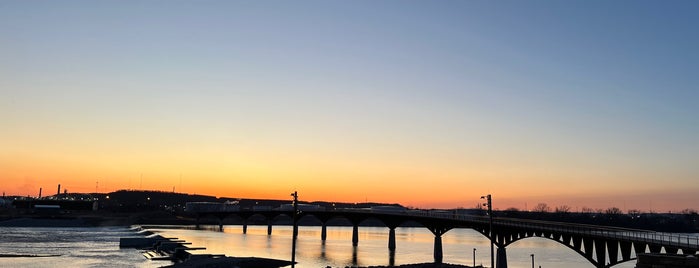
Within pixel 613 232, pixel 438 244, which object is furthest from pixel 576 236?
pixel 438 244

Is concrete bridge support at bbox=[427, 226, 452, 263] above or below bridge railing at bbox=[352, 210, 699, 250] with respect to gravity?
below

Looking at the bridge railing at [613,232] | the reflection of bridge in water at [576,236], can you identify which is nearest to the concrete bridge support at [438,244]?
the reflection of bridge in water at [576,236]

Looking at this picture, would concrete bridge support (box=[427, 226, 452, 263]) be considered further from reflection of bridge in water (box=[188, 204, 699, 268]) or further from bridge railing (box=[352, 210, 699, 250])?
bridge railing (box=[352, 210, 699, 250])

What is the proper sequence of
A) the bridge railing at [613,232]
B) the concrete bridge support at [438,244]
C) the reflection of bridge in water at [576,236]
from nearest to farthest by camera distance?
the bridge railing at [613,232] → the reflection of bridge in water at [576,236] → the concrete bridge support at [438,244]

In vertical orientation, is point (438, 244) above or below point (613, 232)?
below

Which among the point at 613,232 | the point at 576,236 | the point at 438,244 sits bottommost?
the point at 438,244

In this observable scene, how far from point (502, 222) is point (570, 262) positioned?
19.6m

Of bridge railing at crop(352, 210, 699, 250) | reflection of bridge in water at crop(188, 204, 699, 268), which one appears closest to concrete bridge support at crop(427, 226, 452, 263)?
reflection of bridge in water at crop(188, 204, 699, 268)

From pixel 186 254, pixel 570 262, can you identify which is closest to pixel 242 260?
pixel 186 254

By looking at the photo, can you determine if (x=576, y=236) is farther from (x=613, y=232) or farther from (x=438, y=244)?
(x=438, y=244)

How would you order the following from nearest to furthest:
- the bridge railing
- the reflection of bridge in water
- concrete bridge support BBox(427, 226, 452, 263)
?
the bridge railing < the reflection of bridge in water < concrete bridge support BBox(427, 226, 452, 263)

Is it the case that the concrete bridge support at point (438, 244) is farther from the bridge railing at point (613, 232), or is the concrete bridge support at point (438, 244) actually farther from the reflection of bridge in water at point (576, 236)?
the bridge railing at point (613, 232)

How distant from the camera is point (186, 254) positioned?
9119 cm

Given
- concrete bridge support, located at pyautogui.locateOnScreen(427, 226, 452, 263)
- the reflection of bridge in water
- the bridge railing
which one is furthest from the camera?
concrete bridge support, located at pyautogui.locateOnScreen(427, 226, 452, 263)
